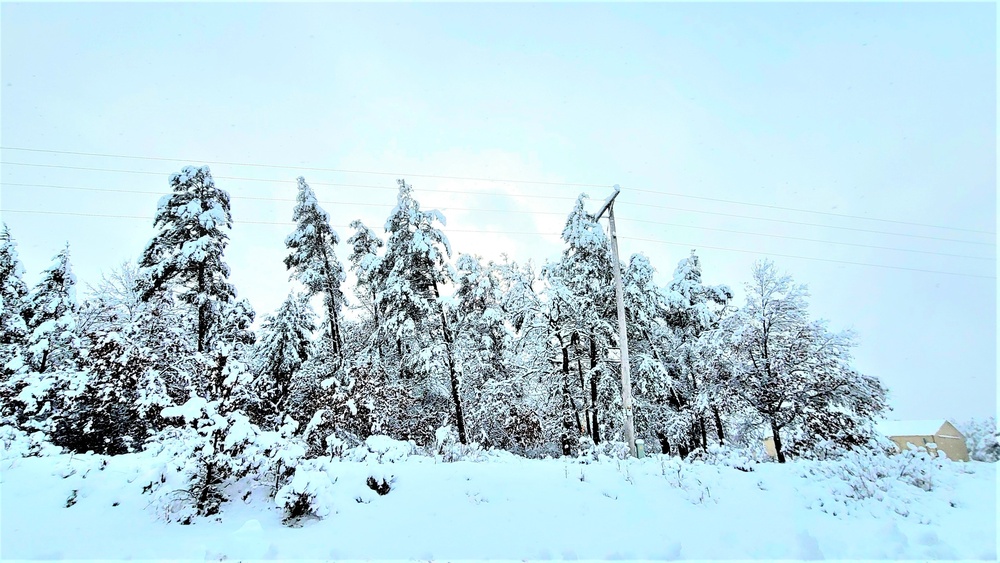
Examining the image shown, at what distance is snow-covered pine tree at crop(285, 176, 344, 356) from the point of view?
1811 cm

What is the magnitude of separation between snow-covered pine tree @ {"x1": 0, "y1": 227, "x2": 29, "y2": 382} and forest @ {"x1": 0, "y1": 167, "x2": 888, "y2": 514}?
3.1 inches

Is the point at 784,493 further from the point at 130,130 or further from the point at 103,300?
the point at 103,300

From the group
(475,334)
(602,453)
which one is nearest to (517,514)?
(602,453)

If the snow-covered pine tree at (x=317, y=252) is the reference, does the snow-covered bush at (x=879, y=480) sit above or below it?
below

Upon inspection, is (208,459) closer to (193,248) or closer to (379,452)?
(379,452)

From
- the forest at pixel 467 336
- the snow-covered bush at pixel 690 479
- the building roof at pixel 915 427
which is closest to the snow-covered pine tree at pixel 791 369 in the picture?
the forest at pixel 467 336

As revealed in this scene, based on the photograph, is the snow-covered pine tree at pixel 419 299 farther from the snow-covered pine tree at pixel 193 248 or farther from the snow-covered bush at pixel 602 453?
the snow-covered bush at pixel 602 453

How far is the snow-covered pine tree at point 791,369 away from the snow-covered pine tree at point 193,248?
18820 mm

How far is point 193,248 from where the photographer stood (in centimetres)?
1427

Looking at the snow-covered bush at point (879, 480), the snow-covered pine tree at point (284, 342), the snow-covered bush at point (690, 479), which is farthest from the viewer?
the snow-covered pine tree at point (284, 342)

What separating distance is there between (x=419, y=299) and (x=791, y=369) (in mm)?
13445

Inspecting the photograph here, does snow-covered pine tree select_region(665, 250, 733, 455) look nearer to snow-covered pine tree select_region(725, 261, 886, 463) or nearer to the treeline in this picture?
the treeline

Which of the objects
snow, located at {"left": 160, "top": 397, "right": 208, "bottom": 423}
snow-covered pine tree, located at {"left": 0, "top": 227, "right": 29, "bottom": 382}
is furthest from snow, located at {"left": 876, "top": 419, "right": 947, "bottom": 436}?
snow-covered pine tree, located at {"left": 0, "top": 227, "right": 29, "bottom": 382}

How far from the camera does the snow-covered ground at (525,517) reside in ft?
12.8
